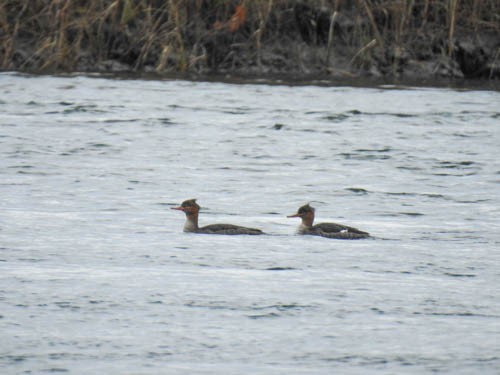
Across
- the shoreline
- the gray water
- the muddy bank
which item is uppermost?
the muddy bank

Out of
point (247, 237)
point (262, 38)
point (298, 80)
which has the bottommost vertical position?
point (247, 237)

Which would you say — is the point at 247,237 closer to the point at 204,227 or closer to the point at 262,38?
the point at 204,227

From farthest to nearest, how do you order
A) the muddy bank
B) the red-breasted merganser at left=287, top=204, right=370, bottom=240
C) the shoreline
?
the muddy bank
the shoreline
the red-breasted merganser at left=287, top=204, right=370, bottom=240

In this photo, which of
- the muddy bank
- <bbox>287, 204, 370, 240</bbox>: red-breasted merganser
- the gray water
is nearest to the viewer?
the gray water

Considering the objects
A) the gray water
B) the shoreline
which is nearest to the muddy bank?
the shoreline

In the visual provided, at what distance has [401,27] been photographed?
22.9m

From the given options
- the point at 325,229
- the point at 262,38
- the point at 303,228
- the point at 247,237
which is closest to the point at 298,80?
the point at 262,38

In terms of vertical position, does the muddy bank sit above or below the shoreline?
above

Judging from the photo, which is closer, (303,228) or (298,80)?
(303,228)

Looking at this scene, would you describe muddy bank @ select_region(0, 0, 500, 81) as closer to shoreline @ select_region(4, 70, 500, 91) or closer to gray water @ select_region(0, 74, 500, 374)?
shoreline @ select_region(4, 70, 500, 91)

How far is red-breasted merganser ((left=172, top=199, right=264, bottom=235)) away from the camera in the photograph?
430 inches

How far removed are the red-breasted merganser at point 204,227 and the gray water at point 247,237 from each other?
71mm

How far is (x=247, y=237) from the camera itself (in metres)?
10.9

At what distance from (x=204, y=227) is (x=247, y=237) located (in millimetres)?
493
